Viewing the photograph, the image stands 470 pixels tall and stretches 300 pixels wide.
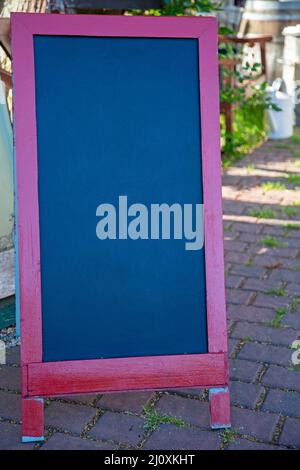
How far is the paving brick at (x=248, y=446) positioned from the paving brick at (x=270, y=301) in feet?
4.05

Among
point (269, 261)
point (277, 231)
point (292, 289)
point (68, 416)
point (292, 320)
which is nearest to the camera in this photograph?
point (68, 416)

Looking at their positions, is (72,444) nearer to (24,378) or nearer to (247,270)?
(24,378)

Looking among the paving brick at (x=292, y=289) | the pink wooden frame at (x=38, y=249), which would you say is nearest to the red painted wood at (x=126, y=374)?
the pink wooden frame at (x=38, y=249)

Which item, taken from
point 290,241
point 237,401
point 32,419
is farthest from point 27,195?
point 290,241

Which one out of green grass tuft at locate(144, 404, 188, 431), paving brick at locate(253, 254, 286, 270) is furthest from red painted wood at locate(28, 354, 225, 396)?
paving brick at locate(253, 254, 286, 270)

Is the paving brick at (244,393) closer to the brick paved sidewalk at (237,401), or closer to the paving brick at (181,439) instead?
the brick paved sidewalk at (237,401)

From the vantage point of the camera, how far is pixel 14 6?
3.65 meters

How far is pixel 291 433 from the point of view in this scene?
2.48 metres

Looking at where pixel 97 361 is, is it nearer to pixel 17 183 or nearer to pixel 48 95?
pixel 17 183

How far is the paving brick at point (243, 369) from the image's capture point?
114 inches

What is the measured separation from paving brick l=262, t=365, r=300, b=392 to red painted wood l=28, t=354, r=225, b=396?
17.6 inches

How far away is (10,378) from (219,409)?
933 mm

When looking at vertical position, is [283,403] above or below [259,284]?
below
